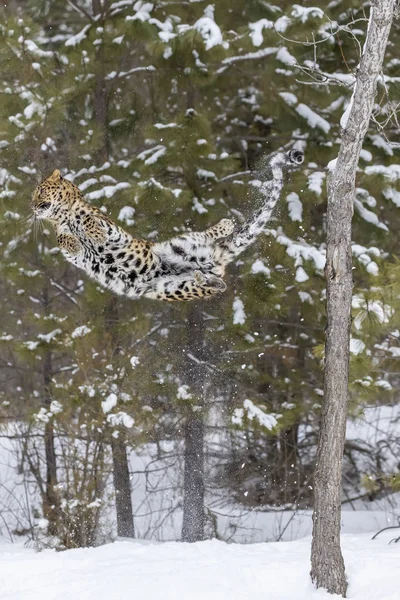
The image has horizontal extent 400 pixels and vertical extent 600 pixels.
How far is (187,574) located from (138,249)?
7.76ft

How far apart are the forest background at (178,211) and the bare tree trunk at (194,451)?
2 cm

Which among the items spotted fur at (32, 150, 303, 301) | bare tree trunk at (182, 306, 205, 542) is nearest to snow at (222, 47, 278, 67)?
bare tree trunk at (182, 306, 205, 542)

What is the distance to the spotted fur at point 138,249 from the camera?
5527 mm

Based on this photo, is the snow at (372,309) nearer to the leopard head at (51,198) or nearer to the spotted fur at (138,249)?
the spotted fur at (138,249)

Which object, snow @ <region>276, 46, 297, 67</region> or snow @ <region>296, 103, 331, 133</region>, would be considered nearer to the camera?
snow @ <region>276, 46, 297, 67</region>

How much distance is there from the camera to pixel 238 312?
9.12 meters

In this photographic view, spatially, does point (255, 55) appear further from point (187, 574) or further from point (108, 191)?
point (187, 574)

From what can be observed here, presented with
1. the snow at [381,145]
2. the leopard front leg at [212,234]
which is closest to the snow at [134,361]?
the leopard front leg at [212,234]

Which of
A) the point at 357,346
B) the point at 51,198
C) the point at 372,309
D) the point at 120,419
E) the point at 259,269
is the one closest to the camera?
the point at 51,198

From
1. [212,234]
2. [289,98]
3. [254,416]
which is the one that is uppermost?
[289,98]

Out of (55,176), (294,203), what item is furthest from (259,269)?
(55,176)

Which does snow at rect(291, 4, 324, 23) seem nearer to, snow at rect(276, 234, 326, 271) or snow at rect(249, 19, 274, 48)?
snow at rect(249, 19, 274, 48)

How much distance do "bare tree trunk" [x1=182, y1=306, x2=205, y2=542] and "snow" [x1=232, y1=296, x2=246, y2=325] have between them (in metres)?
0.79

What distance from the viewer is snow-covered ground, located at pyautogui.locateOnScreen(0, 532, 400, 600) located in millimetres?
5414
